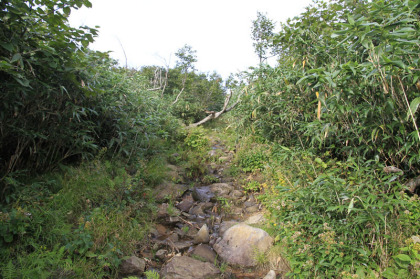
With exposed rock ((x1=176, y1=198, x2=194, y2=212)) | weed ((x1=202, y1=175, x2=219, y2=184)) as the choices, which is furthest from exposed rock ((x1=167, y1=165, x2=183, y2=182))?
exposed rock ((x1=176, y1=198, x2=194, y2=212))

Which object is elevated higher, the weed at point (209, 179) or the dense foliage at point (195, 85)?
the dense foliage at point (195, 85)

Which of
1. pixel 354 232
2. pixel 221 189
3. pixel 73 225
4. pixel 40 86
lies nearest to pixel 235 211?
pixel 221 189

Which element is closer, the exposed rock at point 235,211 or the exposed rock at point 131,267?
the exposed rock at point 131,267

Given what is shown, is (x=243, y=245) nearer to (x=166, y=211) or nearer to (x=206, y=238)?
(x=206, y=238)

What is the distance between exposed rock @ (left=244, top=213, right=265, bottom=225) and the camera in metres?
3.80

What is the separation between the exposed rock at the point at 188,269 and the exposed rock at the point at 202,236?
55 cm

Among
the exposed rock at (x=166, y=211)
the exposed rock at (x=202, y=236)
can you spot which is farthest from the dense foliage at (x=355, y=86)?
the exposed rock at (x=166, y=211)

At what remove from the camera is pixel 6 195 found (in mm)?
2600

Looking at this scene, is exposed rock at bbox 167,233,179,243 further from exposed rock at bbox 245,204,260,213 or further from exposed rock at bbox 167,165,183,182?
exposed rock at bbox 167,165,183,182

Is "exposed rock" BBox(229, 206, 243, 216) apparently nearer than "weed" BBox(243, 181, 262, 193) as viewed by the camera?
Yes

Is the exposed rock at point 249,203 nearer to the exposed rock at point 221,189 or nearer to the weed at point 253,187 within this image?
the weed at point 253,187

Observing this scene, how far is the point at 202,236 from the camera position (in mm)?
3582

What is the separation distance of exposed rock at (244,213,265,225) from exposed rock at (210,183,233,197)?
1.07 metres

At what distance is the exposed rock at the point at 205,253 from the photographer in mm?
3160
